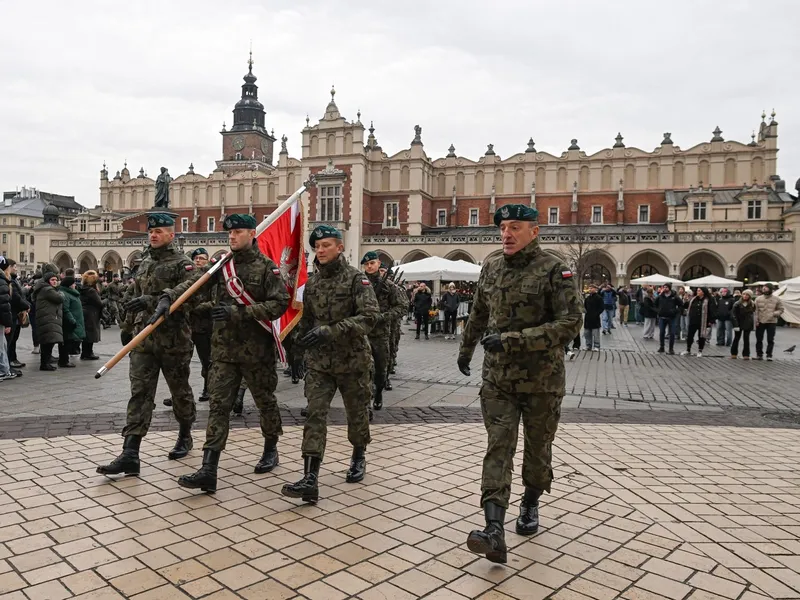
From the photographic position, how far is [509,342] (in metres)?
3.35

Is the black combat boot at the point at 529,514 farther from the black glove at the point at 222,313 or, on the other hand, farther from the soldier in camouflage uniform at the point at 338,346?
the black glove at the point at 222,313

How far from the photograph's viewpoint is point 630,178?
152ft

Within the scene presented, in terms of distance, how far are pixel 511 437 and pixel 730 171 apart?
156ft

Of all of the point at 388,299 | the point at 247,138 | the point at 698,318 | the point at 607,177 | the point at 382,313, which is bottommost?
the point at 698,318

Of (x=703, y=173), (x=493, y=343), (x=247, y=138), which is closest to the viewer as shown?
(x=493, y=343)

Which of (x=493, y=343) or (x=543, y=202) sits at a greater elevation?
(x=543, y=202)

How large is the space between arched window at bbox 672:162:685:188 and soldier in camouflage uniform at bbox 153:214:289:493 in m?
46.6

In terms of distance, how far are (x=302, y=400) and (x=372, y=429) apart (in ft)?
5.74

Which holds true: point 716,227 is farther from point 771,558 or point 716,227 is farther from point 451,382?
point 771,558

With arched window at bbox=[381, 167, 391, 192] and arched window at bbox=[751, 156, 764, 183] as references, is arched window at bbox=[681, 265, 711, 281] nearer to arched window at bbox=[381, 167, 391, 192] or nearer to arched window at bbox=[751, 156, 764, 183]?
arched window at bbox=[751, 156, 764, 183]

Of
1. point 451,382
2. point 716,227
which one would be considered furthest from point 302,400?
point 716,227

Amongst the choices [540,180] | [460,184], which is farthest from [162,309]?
[460,184]

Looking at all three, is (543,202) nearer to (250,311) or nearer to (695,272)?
(695,272)

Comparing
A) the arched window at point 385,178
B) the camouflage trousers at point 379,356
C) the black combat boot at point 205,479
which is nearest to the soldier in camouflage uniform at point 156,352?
the black combat boot at point 205,479
